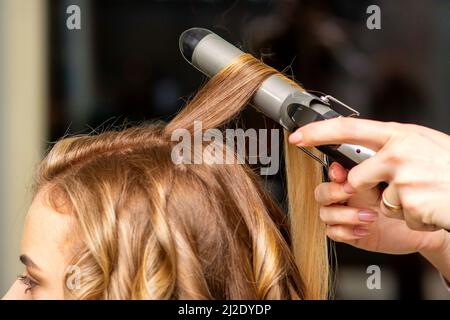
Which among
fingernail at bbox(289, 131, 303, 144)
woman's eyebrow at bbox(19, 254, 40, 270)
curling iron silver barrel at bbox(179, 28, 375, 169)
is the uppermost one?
curling iron silver barrel at bbox(179, 28, 375, 169)

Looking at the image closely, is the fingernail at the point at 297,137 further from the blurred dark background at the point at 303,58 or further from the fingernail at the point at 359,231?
the blurred dark background at the point at 303,58

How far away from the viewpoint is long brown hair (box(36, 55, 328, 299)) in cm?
80

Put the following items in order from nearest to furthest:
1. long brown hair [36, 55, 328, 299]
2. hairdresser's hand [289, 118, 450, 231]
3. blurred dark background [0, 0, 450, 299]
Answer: hairdresser's hand [289, 118, 450, 231], long brown hair [36, 55, 328, 299], blurred dark background [0, 0, 450, 299]

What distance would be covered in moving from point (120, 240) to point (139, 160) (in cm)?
12

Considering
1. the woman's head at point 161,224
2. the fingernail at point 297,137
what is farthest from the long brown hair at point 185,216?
the fingernail at point 297,137

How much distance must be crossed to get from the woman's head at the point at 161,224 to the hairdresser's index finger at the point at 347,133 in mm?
130

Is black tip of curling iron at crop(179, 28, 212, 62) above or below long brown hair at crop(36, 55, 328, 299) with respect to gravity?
above

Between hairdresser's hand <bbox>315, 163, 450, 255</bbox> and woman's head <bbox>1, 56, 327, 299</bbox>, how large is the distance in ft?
0.27

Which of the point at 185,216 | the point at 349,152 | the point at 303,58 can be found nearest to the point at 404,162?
the point at 349,152

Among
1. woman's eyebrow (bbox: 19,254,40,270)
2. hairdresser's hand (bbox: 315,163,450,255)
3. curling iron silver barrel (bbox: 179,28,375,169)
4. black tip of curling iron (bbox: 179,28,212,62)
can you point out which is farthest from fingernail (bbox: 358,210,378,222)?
woman's eyebrow (bbox: 19,254,40,270)

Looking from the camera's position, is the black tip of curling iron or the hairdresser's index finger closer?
the hairdresser's index finger

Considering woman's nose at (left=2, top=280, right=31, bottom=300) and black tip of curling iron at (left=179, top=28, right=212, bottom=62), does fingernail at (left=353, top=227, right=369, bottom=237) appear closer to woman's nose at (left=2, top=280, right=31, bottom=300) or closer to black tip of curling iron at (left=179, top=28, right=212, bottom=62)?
black tip of curling iron at (left=179, top=28, right=212, bottom=62)

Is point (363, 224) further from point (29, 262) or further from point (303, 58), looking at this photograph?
point (303, 58)
